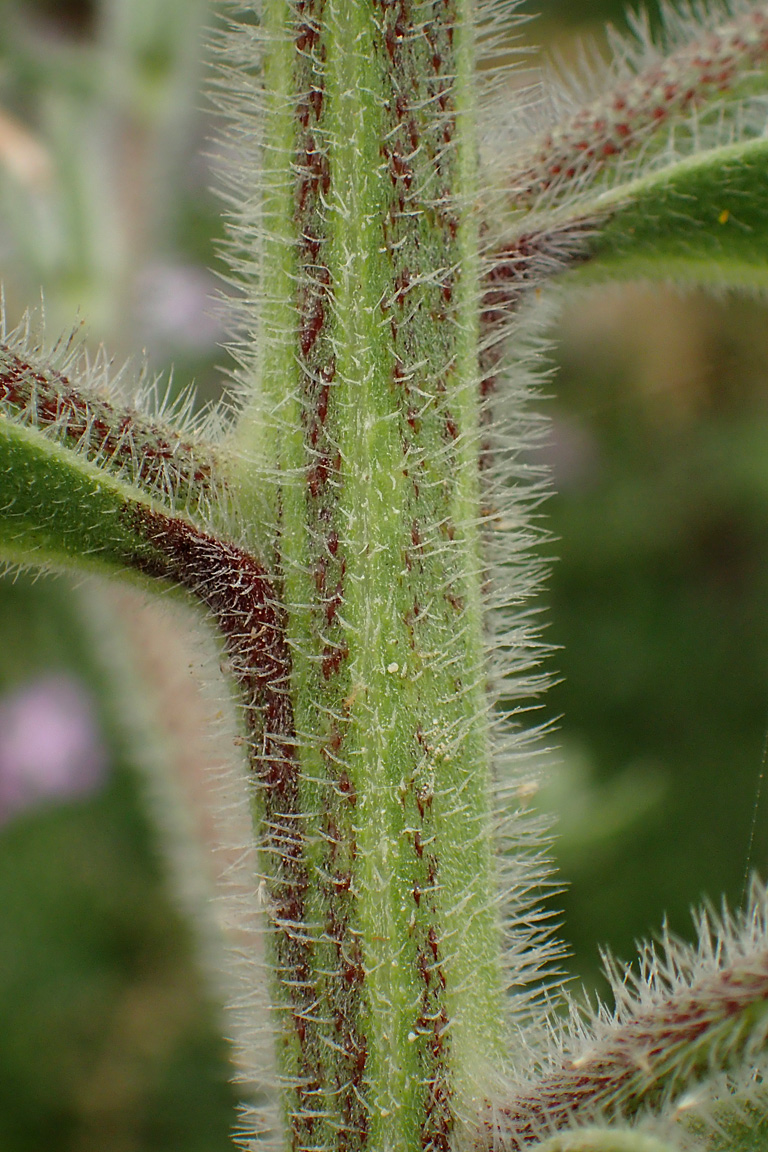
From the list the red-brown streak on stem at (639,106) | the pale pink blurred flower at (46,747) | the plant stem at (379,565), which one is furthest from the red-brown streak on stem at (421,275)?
the pale pink blurred flower at (46,747)

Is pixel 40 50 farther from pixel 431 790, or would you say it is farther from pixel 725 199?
pixel 431 790

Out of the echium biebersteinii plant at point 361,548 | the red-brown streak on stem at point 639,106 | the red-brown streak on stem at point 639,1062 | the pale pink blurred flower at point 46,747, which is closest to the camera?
the red-brown streak on stem at point 639,1062

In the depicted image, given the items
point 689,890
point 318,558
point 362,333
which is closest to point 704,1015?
point 318,558

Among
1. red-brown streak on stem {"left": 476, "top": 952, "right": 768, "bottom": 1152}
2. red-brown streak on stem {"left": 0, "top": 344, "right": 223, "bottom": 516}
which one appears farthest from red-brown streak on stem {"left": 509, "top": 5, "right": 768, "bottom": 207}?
red-brown streak on stem {"left": 476, "top": 952, "right": 768, "bottom": 1152}

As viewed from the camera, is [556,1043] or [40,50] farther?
[40,50]

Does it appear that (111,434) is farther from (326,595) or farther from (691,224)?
(691,224)

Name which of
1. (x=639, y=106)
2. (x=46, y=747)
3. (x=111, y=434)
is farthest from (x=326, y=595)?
(x=46, y=747)

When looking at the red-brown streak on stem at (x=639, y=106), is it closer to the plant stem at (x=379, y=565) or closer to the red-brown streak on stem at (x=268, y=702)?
the plant stem at (x=379, y=565)
